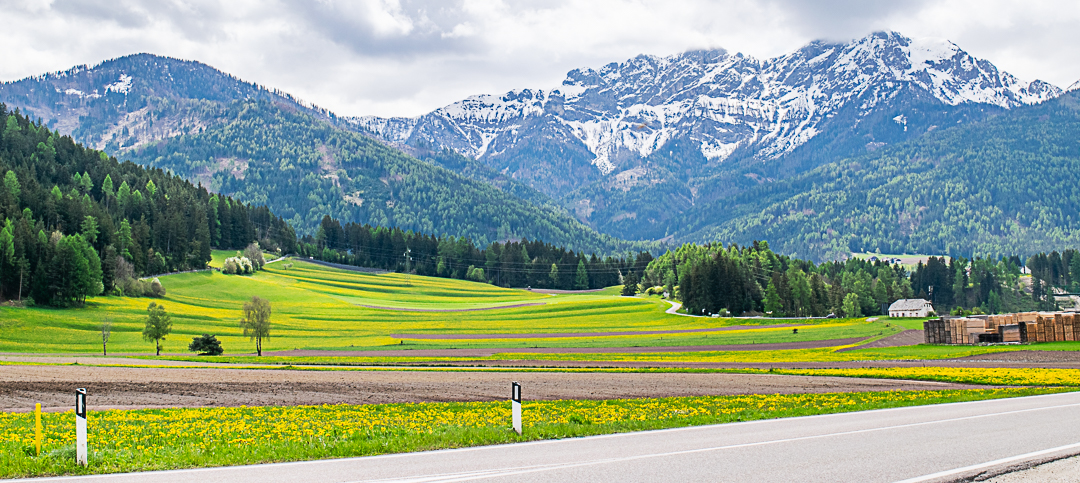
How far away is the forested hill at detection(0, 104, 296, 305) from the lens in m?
99.9

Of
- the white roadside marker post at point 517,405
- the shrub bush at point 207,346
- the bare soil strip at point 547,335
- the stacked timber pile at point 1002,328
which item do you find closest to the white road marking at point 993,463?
the white roadside marker post at point 517,405

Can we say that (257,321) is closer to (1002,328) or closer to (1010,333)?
(1002,328)

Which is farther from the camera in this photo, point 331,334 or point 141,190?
point 141,190

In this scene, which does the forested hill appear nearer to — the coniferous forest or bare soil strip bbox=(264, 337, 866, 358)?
the coniferous forest

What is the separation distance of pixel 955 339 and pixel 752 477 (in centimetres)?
8393

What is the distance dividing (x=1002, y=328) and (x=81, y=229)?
149034mm

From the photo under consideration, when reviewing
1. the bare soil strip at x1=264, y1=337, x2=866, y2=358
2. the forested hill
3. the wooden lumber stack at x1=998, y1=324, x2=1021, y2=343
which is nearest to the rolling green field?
the bare soil strip at x1=264, y1=337, x2=866, y2=358

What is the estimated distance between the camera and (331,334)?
106 metres

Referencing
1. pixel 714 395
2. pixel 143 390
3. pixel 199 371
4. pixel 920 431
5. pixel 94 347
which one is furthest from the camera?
pixel 94 347

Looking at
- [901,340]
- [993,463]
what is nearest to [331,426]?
[993,463]

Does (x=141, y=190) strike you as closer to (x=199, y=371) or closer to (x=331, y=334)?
(x=331, y=334)

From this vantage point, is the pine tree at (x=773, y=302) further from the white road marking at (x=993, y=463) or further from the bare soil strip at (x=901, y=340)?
the white road marking at (x=993, y=463)

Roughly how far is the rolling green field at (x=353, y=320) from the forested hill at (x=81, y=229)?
199 inches

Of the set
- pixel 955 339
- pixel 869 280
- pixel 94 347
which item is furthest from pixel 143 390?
pixel 869 280
